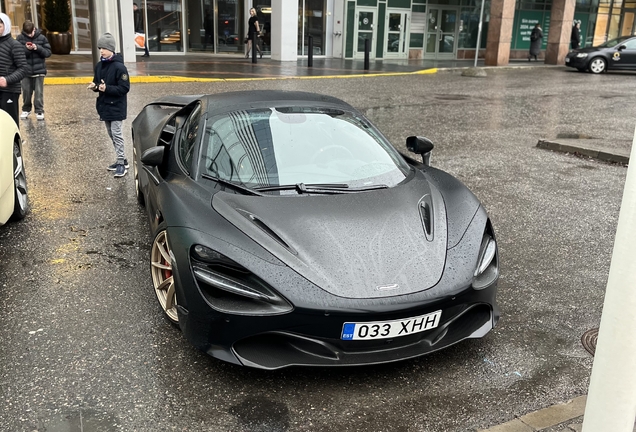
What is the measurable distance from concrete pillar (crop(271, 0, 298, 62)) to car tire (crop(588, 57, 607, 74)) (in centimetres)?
1187

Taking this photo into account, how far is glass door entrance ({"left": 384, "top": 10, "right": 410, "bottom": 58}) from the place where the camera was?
94.3 ft

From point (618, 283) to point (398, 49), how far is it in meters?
28.7

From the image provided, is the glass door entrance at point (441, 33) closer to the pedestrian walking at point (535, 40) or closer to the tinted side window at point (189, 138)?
the pedestrian walking at point (535, 40)

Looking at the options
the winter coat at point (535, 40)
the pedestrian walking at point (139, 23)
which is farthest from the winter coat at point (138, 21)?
the winter coat at point (535, 40)

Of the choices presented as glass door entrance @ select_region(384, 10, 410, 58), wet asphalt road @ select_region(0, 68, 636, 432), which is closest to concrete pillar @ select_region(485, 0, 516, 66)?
glass door entrance @ select_region(384, 10, 410, 58)

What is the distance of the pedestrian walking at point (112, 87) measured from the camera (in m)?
6.90

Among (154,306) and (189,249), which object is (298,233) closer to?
(189,249)

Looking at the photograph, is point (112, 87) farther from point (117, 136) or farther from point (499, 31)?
point (499, 31)

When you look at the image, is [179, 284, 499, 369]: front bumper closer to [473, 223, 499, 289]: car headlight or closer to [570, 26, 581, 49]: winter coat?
[473, 223, 499, 289]: car headlight

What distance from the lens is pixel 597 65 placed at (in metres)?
24.1

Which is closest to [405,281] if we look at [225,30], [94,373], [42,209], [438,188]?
[438,188]

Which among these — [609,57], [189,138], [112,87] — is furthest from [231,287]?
[609,57]

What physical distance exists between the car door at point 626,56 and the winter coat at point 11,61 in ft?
74.3

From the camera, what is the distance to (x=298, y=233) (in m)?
3.40
